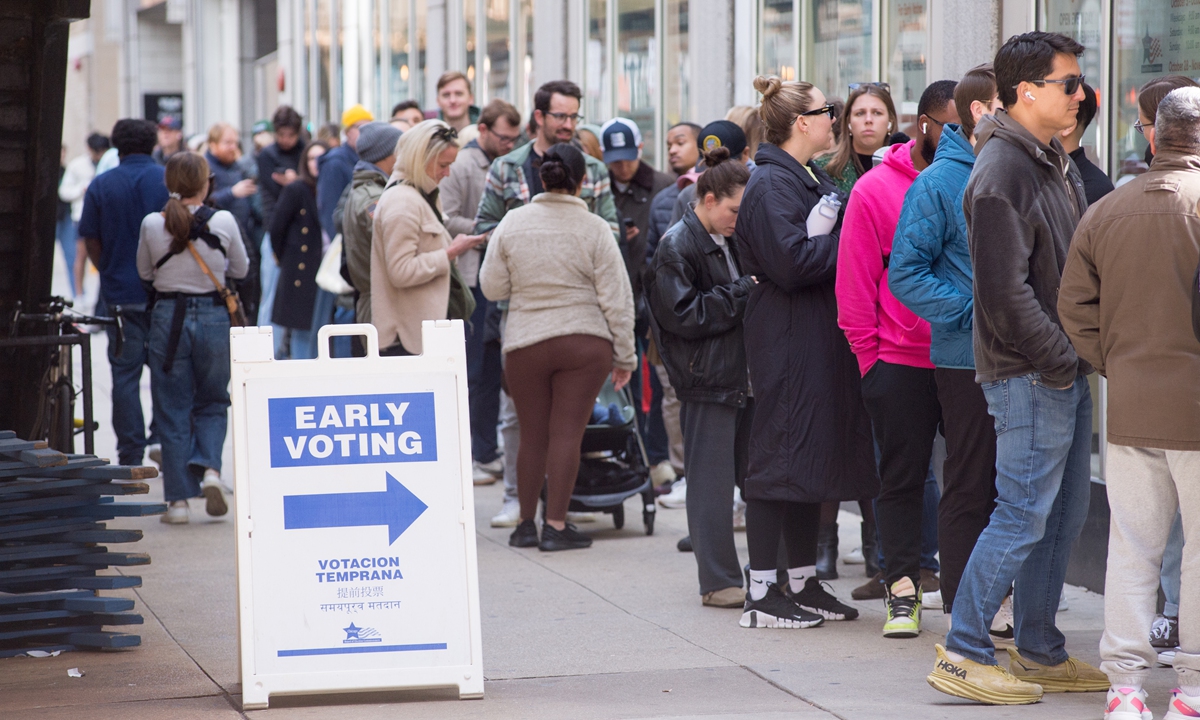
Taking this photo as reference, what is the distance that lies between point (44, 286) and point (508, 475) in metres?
2.65

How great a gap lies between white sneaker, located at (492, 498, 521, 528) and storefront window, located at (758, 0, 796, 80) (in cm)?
353

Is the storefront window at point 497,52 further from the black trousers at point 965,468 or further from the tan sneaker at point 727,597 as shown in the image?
the black trousers at point 965,468

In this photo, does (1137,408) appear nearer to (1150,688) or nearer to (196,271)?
(1150,688)

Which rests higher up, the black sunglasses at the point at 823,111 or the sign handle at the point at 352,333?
the black sunglasses at the point at 823,111

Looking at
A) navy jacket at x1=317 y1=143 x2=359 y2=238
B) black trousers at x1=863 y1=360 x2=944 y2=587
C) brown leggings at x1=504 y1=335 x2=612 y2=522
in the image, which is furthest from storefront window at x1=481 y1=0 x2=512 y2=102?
black trousers at x1=863 y1=360 x2=944 y2=587

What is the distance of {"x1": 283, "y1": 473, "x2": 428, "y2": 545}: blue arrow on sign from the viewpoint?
482 cm

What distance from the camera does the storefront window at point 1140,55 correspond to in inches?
253

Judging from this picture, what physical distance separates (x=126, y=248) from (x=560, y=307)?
322 centimetres

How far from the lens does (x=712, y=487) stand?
21.0ft

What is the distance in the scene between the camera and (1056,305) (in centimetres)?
470

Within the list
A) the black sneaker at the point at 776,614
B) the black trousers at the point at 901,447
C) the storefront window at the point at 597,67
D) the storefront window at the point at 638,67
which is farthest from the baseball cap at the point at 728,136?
the storefront window at the point at 597,67

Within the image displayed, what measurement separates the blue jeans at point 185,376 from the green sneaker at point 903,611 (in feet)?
14.0

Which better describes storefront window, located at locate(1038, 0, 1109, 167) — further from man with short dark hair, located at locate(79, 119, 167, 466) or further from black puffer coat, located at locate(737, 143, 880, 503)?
man with short dark hair, located at locate(79, 119, 167, 466)

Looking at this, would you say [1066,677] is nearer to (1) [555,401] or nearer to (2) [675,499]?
(1) [555,401]
